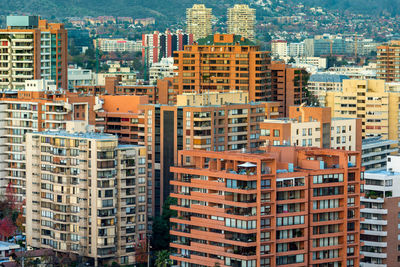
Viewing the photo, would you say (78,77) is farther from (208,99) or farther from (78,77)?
(208,99)

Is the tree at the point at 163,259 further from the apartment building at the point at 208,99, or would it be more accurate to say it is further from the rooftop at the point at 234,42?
the rooftop at the point at 234,42

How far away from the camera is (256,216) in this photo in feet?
265

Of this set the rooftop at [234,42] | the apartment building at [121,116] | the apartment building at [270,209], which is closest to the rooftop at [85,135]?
the apartment building at [121,116]

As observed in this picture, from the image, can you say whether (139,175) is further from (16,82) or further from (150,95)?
(150,95)

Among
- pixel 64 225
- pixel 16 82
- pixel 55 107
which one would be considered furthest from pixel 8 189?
pixel 16 82

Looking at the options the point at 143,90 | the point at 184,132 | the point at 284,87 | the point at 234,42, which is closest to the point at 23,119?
the point at 184,132

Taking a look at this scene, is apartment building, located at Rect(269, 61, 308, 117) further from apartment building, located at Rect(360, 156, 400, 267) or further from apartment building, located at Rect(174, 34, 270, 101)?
apartment building, located at Rect(360, 156, 400, 267)

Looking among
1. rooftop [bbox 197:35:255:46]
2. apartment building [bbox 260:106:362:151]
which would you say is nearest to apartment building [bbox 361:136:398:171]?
apartment building [bbox 260:106:362:151]

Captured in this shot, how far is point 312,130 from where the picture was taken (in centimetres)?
10844

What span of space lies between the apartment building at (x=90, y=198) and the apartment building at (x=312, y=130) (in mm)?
11024

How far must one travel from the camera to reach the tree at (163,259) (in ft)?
311

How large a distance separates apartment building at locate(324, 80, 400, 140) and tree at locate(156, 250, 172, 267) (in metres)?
44.4

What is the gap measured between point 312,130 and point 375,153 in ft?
48.4

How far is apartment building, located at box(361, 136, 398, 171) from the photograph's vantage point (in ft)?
391
